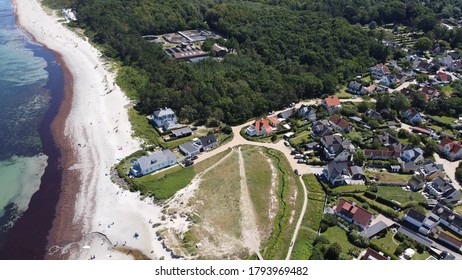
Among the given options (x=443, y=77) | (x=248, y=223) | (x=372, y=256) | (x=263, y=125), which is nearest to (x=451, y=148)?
(x=263, y=125)

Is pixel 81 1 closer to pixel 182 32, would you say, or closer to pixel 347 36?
pixel 182 32

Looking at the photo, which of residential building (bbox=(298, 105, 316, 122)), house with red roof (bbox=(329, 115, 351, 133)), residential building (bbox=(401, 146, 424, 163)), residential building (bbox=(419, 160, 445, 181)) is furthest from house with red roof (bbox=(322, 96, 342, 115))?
residential building (bbox=(419, 160, 445, 181))

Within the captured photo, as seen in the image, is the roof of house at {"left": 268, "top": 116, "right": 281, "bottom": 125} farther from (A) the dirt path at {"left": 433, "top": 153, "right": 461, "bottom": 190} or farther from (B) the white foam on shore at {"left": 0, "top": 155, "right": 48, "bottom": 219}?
(B) the white foam on shore at {"left": 0, "top": 155, "right": 48, "bottom": 219}

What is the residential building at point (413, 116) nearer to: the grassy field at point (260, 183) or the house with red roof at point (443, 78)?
the house with red roof at point (443, 78)

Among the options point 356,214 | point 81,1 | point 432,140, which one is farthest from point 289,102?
point 81,1

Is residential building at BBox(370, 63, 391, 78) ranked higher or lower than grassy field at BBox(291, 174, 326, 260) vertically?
lower

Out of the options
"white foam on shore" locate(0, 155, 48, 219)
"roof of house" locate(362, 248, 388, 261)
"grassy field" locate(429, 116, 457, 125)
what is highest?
"roof of house" locate(362, 248, 388, 261)

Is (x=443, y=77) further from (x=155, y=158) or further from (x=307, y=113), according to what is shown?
(x=155, y=158)
